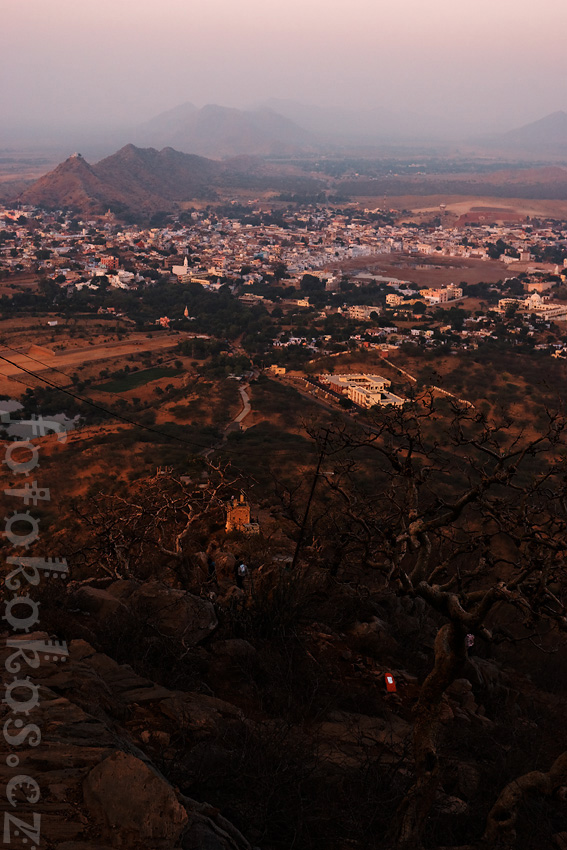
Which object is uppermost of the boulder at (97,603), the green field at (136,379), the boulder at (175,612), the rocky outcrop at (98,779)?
the rocky outcrop at (98,779)

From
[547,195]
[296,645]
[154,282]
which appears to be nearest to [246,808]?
[296,645]

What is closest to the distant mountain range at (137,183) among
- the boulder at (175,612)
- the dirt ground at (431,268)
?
the dirt ground at (431,268)

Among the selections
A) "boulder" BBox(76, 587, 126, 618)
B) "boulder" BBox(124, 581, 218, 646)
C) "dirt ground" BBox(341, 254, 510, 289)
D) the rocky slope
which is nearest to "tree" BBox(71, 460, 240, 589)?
the rocky slope

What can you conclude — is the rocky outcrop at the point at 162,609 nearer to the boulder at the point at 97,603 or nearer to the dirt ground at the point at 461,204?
the boulder at the point at 97,603

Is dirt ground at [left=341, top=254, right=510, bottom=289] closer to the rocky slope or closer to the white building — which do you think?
the white building

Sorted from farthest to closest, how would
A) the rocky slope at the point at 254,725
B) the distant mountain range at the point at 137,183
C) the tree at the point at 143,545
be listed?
the distant mountain range at the point at 137,183, the tree at the point at 143,545, the rocky slope at the point at 254,725

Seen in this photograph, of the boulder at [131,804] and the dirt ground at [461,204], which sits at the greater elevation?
the dirt ground at [461,204]

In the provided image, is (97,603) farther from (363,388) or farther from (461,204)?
(461,204)

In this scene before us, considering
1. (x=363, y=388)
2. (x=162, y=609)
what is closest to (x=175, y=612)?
(x=162, y=609)
